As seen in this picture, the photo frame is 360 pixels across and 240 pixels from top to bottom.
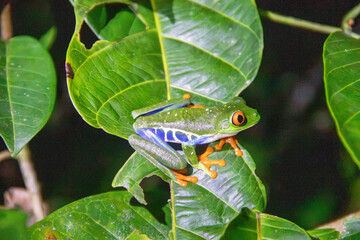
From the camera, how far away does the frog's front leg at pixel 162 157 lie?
1.92m

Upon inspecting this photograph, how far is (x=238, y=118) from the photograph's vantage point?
2.06m

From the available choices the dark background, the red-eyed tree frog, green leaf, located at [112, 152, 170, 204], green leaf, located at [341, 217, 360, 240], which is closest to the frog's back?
the red-eyed tree frog

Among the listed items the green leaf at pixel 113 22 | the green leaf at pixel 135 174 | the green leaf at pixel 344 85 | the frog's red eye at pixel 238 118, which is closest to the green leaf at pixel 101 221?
the green leaf at pixel 135 174

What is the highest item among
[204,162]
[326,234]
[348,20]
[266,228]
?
[348,20]

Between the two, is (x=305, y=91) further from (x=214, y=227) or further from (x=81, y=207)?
(x=81, y=207)

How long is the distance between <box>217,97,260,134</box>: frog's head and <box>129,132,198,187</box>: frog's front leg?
0.91 feet

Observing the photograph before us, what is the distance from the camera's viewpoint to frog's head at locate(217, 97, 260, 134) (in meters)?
2.07

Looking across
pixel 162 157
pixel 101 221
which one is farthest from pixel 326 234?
pixel 101 221

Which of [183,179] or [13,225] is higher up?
[13,225]

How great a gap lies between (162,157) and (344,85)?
899 mm

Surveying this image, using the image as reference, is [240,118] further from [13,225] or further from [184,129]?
[13,225]

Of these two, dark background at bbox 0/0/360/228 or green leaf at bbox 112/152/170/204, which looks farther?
dark background at bbox 0/0/360/228

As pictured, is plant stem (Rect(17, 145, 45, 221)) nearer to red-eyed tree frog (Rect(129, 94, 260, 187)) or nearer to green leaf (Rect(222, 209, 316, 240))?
red-eyed tree frog (Rect(129, 94, 260, 187))

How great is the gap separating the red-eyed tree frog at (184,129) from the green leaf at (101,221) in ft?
0.83
